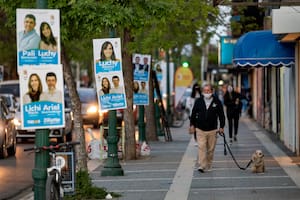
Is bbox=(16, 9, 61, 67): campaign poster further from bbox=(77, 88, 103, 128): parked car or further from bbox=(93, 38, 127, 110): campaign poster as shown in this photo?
bbox=(77, 88, 103, 128): parked car

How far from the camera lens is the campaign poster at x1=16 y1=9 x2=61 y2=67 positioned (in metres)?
9.81

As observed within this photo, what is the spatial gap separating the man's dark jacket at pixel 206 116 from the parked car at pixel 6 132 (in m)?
6.80

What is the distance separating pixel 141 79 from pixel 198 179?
276 inches

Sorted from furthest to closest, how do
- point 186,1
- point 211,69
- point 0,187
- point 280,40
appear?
point 211,69 → point 186,1 → point 280,40 → point 0,187

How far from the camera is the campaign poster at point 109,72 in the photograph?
14.9 m

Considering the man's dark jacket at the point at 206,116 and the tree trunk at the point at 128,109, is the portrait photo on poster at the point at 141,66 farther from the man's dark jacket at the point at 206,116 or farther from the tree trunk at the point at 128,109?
the man's dark jacket at the point at 206,116

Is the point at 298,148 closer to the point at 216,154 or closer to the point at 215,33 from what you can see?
the point at 216,154

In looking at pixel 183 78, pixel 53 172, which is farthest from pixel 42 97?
pixel 183 78

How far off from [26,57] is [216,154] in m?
12.6

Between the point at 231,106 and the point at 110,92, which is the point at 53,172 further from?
the point at 231,106

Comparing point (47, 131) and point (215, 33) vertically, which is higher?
point (215, 33)

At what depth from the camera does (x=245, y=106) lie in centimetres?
5312

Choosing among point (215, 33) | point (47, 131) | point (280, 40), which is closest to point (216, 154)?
point (280, 40)

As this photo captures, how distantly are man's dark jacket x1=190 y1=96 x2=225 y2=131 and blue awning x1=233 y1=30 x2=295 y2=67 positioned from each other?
346cm
